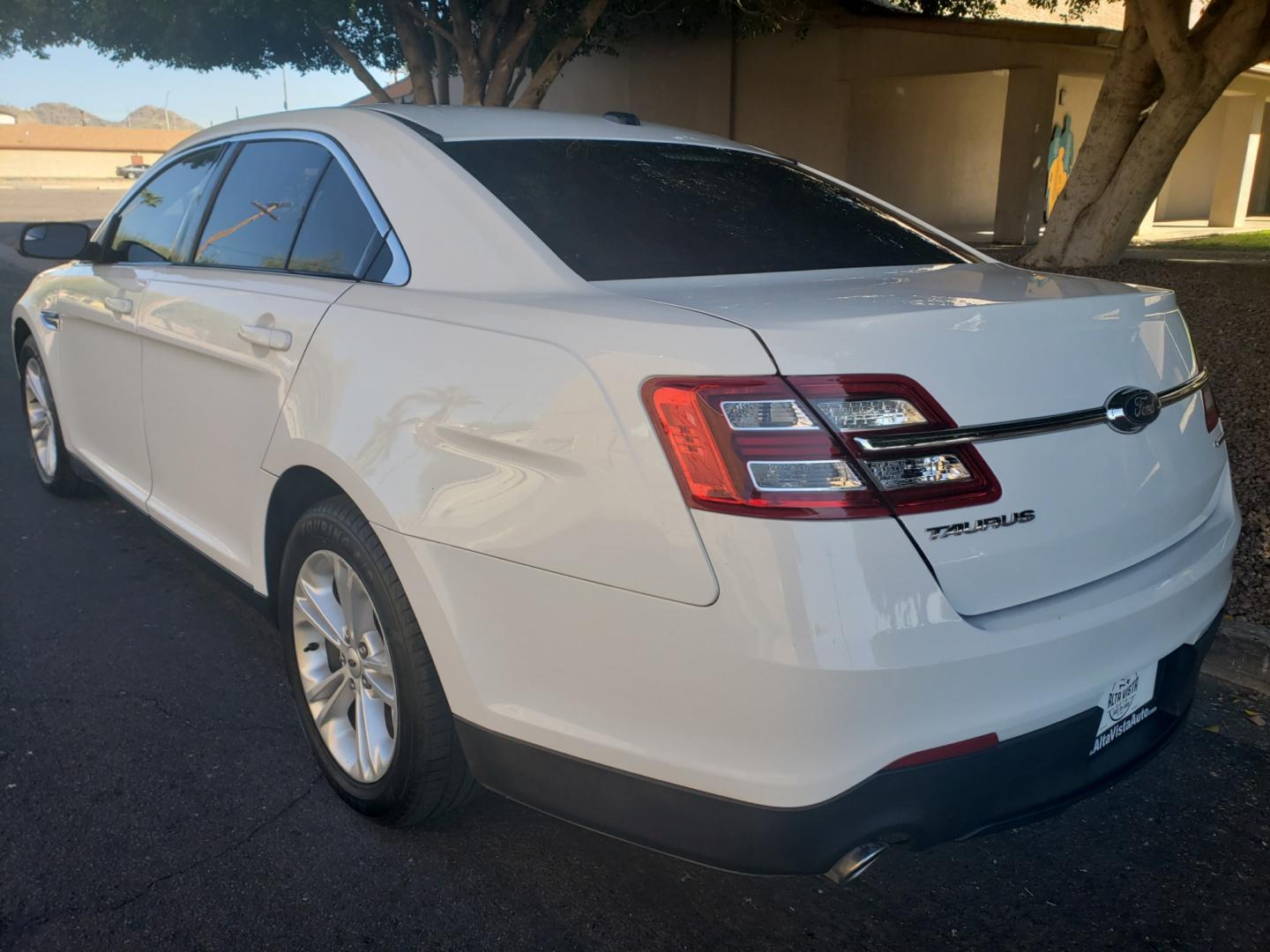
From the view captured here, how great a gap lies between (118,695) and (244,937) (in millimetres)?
1385

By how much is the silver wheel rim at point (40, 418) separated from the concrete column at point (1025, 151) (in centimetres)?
1461

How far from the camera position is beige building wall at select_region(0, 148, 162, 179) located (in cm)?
5684

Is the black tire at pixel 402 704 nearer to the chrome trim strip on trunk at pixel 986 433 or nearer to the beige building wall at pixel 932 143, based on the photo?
the chrome trim strip on trunk at pixel 986 433

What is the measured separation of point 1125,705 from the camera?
2252 mm

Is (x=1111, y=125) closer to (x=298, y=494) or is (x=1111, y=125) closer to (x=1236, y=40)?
(x=1236, y=40)

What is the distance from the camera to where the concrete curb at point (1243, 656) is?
3641mm

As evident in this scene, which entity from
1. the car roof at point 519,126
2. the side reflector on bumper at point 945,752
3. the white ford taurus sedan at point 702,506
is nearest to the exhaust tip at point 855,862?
the white ford taurus sedan at point 702,506

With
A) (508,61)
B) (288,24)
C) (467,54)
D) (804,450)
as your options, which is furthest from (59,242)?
(288,24)

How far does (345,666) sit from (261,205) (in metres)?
1.55

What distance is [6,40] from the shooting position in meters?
19.9

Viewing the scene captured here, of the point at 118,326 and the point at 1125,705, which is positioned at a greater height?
the point at 118,326

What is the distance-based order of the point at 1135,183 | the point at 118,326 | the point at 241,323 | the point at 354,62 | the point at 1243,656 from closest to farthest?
the point at 241,323 < the point at 1243,656 < the point at 118,326 < the point at 1135,183 < the point at 354,62

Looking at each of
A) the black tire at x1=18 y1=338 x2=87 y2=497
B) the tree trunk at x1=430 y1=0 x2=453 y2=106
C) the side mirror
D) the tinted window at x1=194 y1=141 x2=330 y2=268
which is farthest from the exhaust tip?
the tree trunk at x1=430 y1=0 x2=453 y2=106

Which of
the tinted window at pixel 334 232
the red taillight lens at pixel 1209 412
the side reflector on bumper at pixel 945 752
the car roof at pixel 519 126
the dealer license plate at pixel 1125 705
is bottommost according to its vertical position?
the dealer license plate at pixel 1125 705
